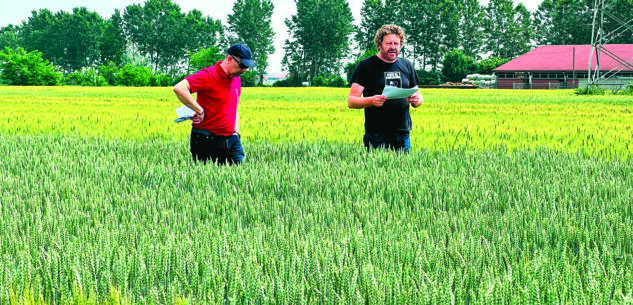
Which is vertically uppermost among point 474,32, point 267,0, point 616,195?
point 267,0

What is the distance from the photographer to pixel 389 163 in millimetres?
5684

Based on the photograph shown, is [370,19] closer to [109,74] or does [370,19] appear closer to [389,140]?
[109,74]

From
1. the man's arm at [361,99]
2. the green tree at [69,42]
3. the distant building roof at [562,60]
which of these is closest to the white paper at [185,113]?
the man's arm at [361,99]

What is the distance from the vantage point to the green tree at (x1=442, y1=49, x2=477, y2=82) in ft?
216

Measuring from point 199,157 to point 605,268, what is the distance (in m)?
4.02

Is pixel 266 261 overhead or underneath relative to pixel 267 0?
underneath

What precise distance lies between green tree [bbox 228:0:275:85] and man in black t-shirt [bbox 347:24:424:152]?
75420mm

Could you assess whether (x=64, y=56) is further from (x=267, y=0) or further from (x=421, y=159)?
(x=421, y=159)

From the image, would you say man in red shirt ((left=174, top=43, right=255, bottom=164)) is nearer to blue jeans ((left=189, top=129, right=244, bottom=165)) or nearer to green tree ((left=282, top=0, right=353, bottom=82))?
blue jeans ((left=189, top=129, right=244, bottom=165))

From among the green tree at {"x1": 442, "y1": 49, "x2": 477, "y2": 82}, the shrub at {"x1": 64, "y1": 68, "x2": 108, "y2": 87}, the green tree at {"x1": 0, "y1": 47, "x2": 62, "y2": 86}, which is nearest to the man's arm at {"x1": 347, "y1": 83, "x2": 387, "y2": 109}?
the green tree at {"x1": 442, "y1": 49, "x2": 477, "y2": 82}

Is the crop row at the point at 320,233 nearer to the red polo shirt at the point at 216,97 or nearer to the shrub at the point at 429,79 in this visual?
the red polo shirt at the point at 216,97

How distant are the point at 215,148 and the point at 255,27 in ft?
253

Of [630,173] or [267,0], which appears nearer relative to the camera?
[630,173]

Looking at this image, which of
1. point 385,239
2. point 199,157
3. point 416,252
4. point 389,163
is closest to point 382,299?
point 416,252
